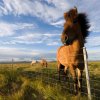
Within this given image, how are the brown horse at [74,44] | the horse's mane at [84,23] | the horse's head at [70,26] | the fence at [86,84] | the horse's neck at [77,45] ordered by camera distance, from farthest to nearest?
the horse's mane at [84,23] < the horse's neck at [77,45] < the brown horse at [74,44] < the horse's head at [70,26] < the fence at [86,84]

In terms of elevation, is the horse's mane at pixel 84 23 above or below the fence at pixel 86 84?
above

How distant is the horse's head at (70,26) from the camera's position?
8.50 metres

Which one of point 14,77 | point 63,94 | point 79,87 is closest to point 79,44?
point 79,87

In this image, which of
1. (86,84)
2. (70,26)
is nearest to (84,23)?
(70,26)

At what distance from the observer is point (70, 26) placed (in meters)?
9.16

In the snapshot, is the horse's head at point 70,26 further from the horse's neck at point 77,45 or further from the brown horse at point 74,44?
the horse's neck at point 77,45

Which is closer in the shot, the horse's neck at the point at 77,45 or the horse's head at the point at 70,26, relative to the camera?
the horse's head at the point at 70,26

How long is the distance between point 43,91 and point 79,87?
1.39 meters

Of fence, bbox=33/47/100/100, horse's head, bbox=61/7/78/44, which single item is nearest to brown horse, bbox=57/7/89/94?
horse's head, bbox=61/7/78/44

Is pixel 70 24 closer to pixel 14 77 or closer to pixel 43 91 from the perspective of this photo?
pixel 43 91

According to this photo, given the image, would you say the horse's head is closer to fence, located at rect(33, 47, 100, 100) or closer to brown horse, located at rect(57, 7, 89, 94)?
brown horse, located at rect(57, 7, 89, 94)

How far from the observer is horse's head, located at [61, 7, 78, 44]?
27.9 feet

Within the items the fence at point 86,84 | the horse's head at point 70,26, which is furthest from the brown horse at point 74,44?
the fence at point 86,84

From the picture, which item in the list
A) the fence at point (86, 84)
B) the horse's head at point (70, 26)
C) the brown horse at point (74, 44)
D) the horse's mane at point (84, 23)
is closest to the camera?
the fence at point (86, 84)
